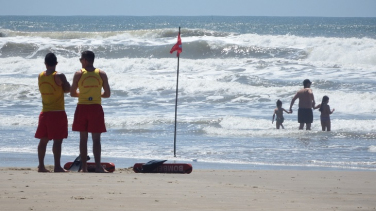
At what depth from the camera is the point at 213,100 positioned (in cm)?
1908

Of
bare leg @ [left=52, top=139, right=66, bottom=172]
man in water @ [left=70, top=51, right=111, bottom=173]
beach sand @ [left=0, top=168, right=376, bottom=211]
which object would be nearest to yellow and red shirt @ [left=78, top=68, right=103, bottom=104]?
man in water @ [left=70, top=51, right=111, bottom=173]

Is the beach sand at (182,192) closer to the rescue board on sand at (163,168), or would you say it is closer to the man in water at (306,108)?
the rescue board on sand at (163,168)

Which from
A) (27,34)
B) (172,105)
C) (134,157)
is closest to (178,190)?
(134,157)

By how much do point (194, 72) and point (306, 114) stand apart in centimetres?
1269

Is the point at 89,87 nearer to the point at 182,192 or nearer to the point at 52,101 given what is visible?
the point at 52,101

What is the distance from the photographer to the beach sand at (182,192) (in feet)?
15.9

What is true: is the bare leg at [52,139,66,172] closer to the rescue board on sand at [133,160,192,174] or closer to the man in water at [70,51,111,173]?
the man in water at [70,51,111,173]

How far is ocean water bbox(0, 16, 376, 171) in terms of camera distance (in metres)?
10.2

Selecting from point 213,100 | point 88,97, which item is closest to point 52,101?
point 88,97

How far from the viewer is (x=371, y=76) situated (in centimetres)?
2292

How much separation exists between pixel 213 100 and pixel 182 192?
1360 cm

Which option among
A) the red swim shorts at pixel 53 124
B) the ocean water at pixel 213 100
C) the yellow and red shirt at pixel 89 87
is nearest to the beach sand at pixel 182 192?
the red swim shorts at pixel 53 124

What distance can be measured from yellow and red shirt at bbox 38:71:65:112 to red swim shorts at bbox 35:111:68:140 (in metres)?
0.06

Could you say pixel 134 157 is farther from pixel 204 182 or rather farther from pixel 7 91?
pixel 7 91
